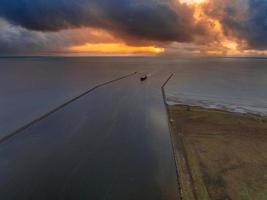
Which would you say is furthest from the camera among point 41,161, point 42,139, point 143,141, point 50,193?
point 42,139

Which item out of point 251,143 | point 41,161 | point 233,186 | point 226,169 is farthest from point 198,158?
point 41,161

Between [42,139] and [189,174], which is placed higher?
[189,174]

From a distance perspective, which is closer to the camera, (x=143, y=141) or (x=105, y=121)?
(x=143, y=141)

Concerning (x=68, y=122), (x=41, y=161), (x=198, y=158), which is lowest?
(x=68, y=122)

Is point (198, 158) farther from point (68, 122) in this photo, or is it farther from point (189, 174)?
point (68, 122)

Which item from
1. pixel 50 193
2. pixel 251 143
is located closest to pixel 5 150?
pixel 50 193

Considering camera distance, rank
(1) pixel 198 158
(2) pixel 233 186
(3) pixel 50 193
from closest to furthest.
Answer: (2) pixel 233 186 → (3) pixel 50 193 → (1) pixel 198 158

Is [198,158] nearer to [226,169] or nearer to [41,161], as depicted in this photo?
[226,169]
